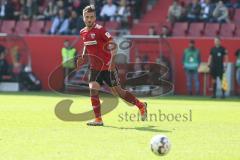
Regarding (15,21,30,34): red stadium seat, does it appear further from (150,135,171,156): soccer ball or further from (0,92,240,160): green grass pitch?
(150,135,171,156): soccer ball

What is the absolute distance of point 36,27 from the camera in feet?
106

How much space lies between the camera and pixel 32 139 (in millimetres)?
12328

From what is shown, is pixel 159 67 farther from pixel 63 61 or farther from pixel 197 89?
pixel 63 61

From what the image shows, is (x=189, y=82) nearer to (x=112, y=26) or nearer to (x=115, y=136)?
(x=112, y=26)

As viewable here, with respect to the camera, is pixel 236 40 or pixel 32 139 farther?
pixel 236 40

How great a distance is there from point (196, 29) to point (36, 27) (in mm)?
7370

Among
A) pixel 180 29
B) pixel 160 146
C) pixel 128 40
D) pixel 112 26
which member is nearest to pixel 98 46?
pixel 160 146

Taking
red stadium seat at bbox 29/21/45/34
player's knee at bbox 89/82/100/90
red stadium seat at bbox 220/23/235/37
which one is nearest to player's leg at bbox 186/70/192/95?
red stadium seat at bbox 220/23/235/37

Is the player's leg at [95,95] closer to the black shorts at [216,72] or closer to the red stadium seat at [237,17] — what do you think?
the black shorts at [216,72]

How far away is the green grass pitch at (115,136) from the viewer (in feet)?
34.7

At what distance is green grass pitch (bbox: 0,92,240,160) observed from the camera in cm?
1059

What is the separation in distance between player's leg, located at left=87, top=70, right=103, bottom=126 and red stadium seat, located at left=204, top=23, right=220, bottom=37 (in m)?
14.8

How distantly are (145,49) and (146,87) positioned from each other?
2741 mm

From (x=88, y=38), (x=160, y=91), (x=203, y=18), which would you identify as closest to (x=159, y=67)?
→ (x=160, y=91)
